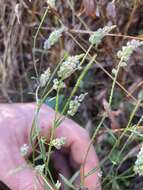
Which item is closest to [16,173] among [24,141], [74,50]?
[24,141]

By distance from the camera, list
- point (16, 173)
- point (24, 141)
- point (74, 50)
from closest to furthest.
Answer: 1. point (16, 173)
2. point (24, 141)
3. point (74, 50)

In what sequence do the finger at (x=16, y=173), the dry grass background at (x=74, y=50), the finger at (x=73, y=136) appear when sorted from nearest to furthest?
the finger at (x=16, y=173) → the finger at (x=73, y=136) → the dry grass background at (x=74, y=50)

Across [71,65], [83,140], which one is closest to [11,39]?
[83,140]

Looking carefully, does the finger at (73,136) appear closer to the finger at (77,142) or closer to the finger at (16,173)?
the finger at (77,142)

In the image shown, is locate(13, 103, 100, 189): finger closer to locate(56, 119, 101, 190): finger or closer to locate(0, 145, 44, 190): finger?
locate(56, 119, 101, 190): finger

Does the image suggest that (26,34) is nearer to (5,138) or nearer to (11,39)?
(11,39)

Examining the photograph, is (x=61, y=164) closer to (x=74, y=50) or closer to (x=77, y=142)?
(x=77, y=142)

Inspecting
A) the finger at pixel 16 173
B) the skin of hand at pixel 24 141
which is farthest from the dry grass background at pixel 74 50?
the finger at pixel 16 173
